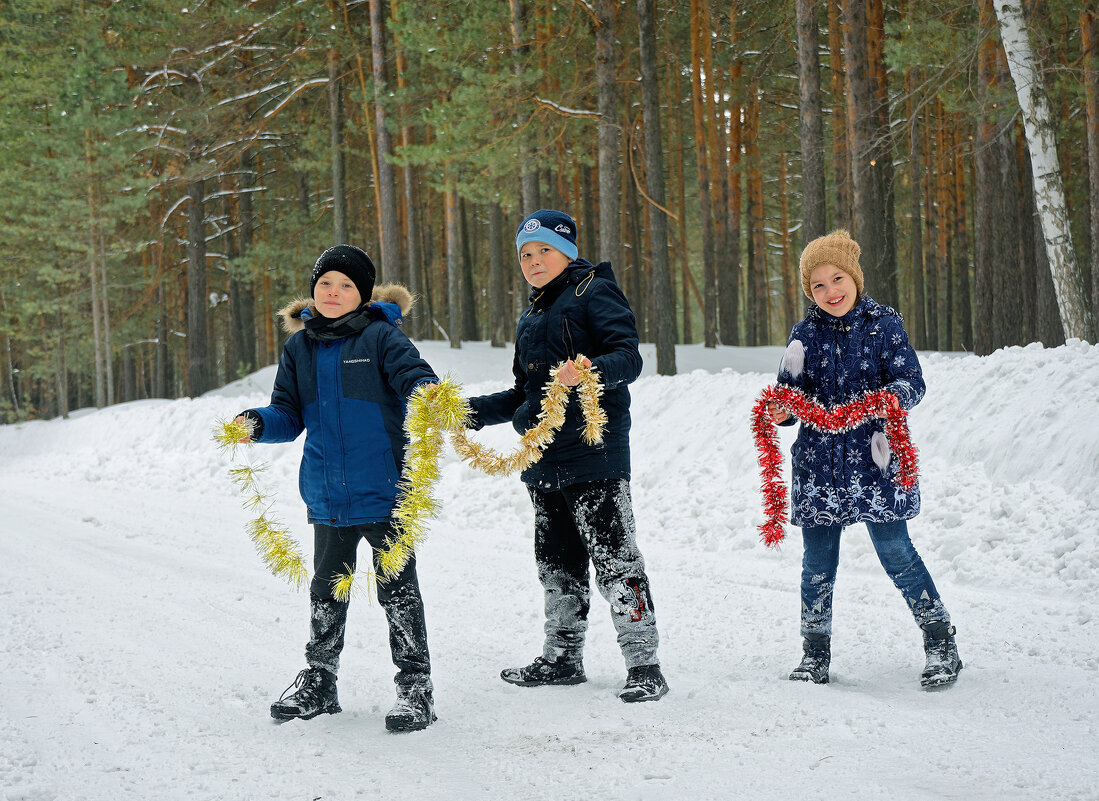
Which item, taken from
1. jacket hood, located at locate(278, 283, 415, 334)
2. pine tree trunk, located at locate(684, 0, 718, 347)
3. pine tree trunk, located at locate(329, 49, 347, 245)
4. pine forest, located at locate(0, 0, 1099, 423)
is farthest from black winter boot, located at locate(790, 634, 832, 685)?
pine tree trunk, located at locate(329, 49, 347, 245)

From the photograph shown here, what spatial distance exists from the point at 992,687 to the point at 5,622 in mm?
5628

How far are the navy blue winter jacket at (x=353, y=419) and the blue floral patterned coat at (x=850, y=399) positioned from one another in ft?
6.12

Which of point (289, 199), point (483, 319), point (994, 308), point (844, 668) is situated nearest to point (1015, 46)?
point (994, 308)

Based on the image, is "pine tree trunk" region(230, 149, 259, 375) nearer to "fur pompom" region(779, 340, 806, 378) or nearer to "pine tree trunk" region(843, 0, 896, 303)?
"pine tree trunk" region(843, 0, 896, 303)

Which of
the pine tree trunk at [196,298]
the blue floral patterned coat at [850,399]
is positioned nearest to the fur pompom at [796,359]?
the blue floral patterned coat at [850,399]

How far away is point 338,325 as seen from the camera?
393 cm

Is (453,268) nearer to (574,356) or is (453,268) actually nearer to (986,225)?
(986,225)

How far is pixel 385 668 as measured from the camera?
4598 millimetres

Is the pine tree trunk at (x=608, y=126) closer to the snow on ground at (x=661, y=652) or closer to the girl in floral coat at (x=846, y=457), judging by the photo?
the snow on ground at (x=661, y=652)

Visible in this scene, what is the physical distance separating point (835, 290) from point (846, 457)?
808mm

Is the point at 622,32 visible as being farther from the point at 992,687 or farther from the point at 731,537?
the point at 992,687

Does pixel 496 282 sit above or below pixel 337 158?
below

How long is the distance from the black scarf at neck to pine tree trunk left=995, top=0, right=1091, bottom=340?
9591 millimetres

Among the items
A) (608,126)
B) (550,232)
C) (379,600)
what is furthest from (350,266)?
(608,126)
